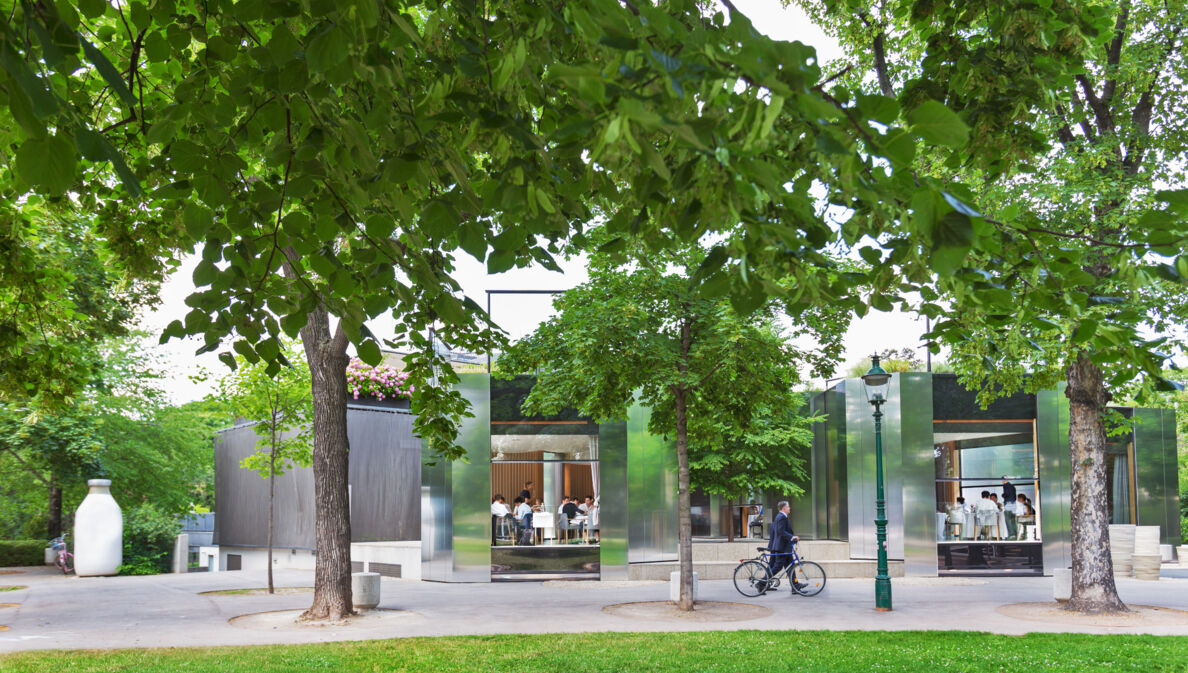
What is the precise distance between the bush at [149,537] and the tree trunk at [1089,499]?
23664mm

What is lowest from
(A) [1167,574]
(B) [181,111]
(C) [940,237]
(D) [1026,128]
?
(A) [1167,574]

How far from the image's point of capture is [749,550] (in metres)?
24.6

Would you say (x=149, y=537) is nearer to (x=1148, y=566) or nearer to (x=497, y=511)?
(x=497, y=511)

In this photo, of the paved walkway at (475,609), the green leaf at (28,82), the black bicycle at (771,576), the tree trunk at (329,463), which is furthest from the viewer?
the black bicycle at (771,576)

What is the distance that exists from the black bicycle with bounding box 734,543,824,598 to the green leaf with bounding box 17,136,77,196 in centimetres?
1658

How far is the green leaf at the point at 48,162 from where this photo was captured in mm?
2584

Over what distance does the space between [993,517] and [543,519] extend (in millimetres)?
10583

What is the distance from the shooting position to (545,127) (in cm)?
434

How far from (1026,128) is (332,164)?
11.1ft

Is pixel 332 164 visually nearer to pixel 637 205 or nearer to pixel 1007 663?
pixel 637 205

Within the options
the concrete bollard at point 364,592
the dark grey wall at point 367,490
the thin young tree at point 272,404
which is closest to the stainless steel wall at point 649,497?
the dark grey wall at point 367,490

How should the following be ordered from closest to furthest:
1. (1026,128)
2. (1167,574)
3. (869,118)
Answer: (869,118) → (1026,128) → (1167,574)

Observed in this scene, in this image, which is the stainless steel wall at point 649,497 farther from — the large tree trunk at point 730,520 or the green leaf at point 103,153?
the green leaf at point 103,153

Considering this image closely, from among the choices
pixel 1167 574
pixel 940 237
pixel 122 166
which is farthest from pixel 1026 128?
pixel 1167 574
